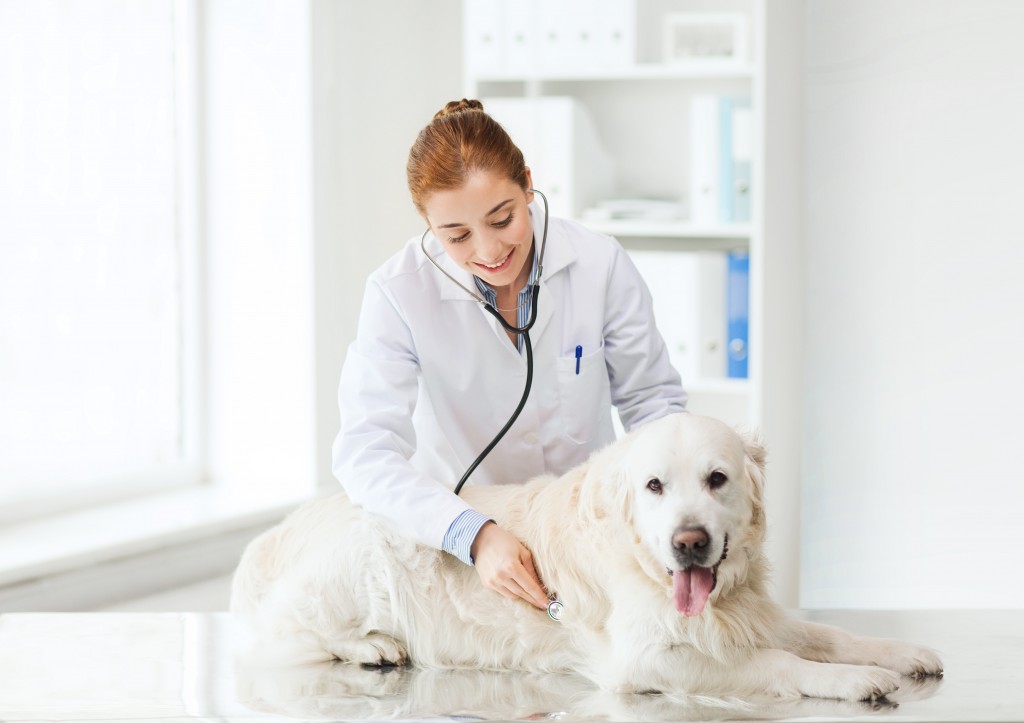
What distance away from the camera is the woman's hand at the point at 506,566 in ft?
4.77

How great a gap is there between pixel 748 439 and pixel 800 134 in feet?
6.40

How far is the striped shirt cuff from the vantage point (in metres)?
1.51

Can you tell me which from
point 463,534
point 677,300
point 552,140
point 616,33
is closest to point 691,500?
point 463,534

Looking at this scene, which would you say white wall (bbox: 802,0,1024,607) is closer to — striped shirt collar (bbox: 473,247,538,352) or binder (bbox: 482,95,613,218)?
binder (bbox: 482,95,613,218)

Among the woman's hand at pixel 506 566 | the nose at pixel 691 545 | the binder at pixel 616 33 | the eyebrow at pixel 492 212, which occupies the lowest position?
the woman's hand at pixel 506 566

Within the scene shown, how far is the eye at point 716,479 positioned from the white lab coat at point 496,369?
0.49m

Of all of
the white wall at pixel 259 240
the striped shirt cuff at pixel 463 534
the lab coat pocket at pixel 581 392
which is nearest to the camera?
the striped shirt cuff at pixel 463 534

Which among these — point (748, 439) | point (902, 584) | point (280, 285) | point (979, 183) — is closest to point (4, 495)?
point (280, 285)

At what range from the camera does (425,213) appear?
1.64 metres

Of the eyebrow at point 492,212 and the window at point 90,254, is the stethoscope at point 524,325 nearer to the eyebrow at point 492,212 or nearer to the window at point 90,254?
the eyebrow at point 492,212

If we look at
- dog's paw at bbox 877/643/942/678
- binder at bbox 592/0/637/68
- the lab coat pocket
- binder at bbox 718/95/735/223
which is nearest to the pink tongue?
dog's paw at bbox 877/643/942/678

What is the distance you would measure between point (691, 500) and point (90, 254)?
8.35 feet

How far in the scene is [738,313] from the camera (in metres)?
3.17

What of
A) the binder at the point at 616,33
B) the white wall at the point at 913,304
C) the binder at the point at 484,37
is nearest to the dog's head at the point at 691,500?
the white wall at the point at 913,304
